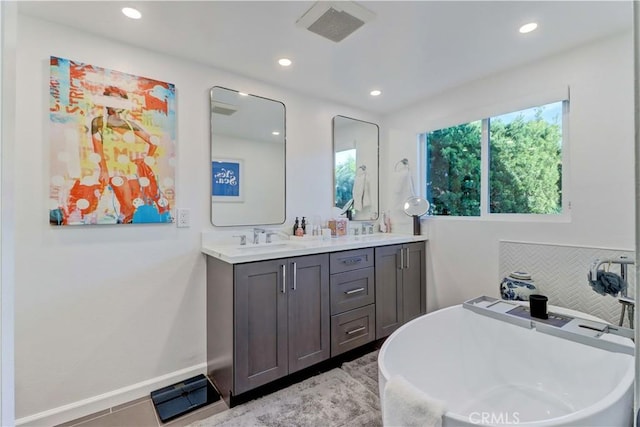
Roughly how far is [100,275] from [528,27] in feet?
9.98

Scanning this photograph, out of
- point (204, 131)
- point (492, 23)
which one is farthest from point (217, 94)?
point (492, 23)

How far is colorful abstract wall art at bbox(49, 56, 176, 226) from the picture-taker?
1747 mm

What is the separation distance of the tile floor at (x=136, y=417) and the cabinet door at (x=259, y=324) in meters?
0.23

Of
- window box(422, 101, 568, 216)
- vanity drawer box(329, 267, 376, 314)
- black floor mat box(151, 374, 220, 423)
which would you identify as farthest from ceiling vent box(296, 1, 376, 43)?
black floor mat box(151, 374, 220, 423)

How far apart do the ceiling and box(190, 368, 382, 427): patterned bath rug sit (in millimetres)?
2323

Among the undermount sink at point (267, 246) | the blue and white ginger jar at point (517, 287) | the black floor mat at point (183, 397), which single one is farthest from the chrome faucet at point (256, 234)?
the blue and white ginger jar at point (517, 287)

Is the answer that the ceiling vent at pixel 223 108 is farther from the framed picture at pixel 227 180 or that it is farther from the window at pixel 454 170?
the window at pixel 454 170

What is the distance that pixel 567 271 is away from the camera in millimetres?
2078

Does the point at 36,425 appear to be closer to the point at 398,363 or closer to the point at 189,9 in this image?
the point at 398,363

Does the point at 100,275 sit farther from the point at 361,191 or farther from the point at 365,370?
the point at 361,191

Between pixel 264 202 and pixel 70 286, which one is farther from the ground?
pixel 264 202

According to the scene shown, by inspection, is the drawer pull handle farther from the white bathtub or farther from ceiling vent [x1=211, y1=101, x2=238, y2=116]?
ceiling vent [x1=211, y1=101, x2=238, y2=116]

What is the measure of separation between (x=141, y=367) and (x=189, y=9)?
2228mm

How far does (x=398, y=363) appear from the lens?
1.58 m
